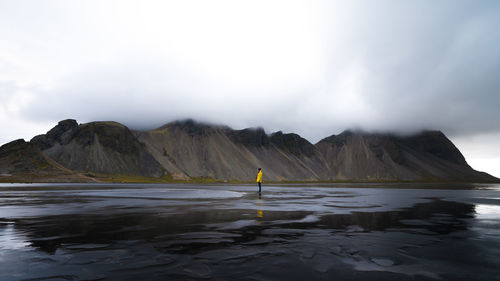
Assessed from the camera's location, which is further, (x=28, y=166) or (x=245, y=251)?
(x=28, y=166)

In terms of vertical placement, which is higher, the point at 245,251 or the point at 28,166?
the point at 28,166

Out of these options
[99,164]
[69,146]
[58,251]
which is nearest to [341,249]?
[58,251]

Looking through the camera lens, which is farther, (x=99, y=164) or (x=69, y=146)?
(x=69, y=146)

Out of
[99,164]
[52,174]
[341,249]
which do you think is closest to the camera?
[341,249]

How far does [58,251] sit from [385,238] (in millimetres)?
8958

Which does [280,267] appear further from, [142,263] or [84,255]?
[84,255]

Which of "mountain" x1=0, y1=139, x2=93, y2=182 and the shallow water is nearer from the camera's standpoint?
the shallow water

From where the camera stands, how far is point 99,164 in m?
185

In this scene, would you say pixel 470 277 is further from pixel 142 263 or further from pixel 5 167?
pixel 5 167

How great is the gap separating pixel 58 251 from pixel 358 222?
34.6 feet

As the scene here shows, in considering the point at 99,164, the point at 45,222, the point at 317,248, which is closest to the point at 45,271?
the point at 317,248

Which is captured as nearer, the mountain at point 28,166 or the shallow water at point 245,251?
the shallow water at point 245,251

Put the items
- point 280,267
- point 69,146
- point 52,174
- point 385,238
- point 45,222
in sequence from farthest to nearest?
point 69,146 → point 52,174 → point 45,222 → point 385,238 → point 280,267

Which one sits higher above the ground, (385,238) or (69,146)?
(69,146)
